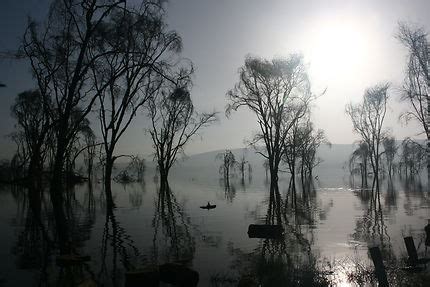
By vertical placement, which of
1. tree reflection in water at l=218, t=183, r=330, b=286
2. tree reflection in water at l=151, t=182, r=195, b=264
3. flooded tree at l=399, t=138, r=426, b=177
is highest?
flooded tree at l=399, t=138, r=426, b=177

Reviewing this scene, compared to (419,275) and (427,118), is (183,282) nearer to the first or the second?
(419,275)

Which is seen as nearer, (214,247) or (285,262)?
(285,262)

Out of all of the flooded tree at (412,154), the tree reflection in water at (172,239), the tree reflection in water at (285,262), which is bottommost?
the tree reflection in water at (285,262)

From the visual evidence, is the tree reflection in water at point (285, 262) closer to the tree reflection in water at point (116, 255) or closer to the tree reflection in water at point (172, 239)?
the tree reflection in water at point (172, 239)

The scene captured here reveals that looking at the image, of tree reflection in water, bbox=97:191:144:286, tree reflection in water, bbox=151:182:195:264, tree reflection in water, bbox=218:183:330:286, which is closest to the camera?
tree reflection in water, bbox=218:183:330:286

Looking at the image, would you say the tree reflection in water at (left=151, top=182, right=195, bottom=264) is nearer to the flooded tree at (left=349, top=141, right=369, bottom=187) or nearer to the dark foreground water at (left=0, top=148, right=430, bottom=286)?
the dark foreground water at (left=0, top=148, right=430, bottom=286)

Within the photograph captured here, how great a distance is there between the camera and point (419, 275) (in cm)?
988

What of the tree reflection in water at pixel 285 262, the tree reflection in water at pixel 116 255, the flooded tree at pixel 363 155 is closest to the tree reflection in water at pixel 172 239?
the tree reflection in water at pixel 116 255

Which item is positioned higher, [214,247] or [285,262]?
[214,247]

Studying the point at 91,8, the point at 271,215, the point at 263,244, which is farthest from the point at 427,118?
the point at 91,8

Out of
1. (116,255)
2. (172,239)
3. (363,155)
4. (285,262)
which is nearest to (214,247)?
(172,239)

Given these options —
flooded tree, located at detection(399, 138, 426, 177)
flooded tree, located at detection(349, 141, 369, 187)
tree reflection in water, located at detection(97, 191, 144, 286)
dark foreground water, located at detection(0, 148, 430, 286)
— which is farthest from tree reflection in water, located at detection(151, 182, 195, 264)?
flooded tree, located at detection(349, 141, 369, 187)

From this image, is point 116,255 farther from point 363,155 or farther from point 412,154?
point 412,154

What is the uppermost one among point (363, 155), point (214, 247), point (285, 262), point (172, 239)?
point (363, 155)
